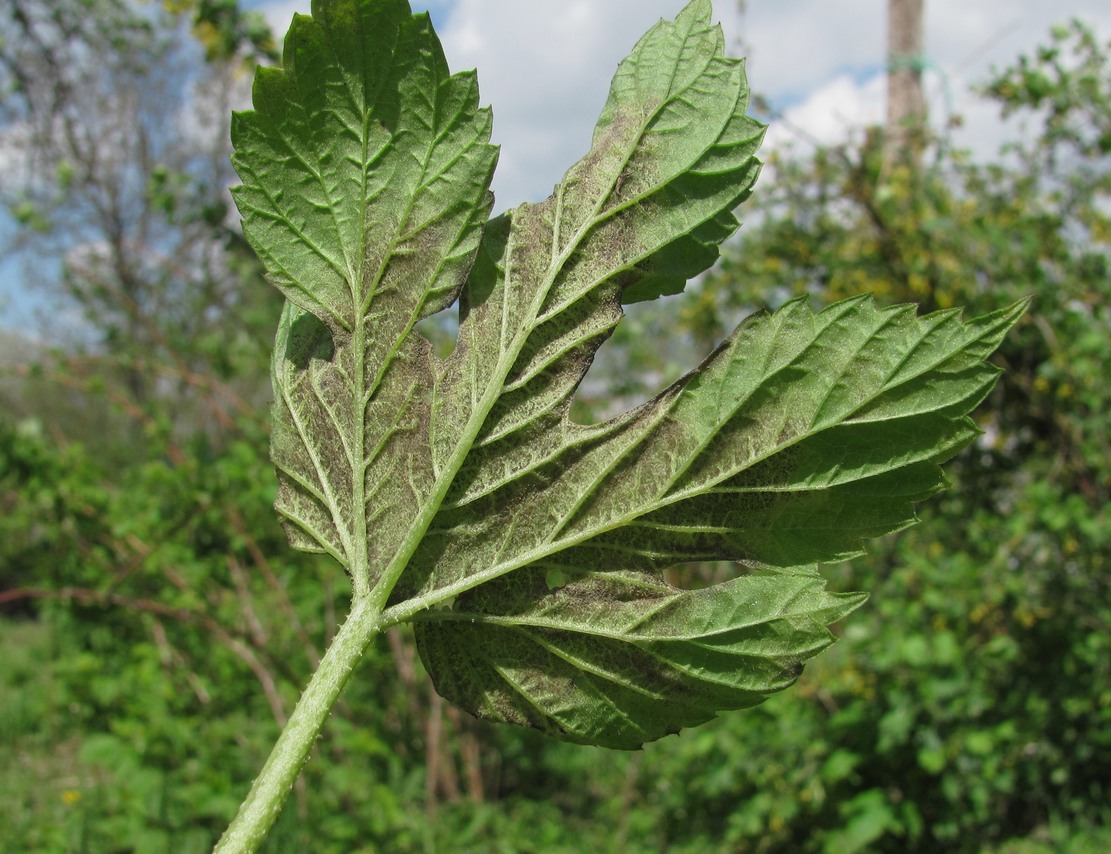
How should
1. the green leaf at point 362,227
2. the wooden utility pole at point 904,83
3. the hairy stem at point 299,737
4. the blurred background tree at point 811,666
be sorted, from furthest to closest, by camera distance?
the wooden utility pole at point 904,83
the blurred background tree at point 811,666
the green leaf at point 362,227
the hairy stem at point 299,737

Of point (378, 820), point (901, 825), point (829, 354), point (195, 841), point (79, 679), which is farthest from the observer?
point (79, 679)

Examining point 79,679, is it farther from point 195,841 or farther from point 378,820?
point 378,820

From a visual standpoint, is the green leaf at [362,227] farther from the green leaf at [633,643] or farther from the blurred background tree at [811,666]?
the blurred background tree at [811,666]

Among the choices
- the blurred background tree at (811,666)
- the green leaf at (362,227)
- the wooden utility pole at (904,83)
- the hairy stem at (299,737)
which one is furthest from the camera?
the wooden utility pole at (904,83)

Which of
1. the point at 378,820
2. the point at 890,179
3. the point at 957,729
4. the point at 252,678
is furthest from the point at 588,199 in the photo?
the point at 890,179

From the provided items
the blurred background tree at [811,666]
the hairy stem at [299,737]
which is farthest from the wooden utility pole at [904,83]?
Result: the hairy stem at [299,737]

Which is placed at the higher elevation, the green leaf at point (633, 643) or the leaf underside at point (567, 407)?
the leaf underside at point (567, 407)

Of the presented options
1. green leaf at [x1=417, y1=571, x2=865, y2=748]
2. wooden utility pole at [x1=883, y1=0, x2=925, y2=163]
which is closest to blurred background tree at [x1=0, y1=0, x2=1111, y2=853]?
wooden utility pole at [x1=883, y1=0, x2=925, y2=163]
